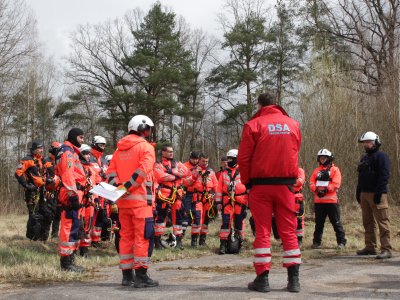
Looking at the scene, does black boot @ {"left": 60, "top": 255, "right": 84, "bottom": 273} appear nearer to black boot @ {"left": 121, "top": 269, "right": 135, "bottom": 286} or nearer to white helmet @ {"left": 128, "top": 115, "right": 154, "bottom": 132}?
black boot @ {"left": 121, "top": 269, "right": 135, "bottom": 286}

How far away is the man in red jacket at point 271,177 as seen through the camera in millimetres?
6262

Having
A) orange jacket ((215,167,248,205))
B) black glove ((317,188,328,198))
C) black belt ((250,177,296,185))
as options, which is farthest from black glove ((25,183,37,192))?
black belt ((250,177,296,185))

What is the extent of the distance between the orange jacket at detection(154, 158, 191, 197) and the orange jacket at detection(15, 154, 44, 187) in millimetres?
3133

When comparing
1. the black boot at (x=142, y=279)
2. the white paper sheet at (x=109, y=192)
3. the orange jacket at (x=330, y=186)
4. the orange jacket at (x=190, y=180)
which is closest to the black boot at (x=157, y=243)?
the orange jacket at (x=190, y=180)

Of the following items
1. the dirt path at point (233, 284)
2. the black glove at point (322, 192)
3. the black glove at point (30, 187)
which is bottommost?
the dirt path at point (233, 284)

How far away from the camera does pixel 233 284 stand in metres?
6.58

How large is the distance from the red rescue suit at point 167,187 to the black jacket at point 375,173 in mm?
3914

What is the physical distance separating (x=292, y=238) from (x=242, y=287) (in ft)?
2.97

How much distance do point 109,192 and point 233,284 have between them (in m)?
2.05

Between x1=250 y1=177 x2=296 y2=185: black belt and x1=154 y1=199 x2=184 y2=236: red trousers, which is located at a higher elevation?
x1=250 y1=177 x2=296 y2=185: black belt

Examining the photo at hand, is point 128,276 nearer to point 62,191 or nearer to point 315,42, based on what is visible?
point 62,191

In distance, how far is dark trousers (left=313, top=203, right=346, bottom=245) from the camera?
11203 mm

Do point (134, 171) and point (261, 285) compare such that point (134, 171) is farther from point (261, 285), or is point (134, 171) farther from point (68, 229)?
point (261, 285)

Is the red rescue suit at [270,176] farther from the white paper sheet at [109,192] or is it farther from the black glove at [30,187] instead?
the black glove at [30,187]
